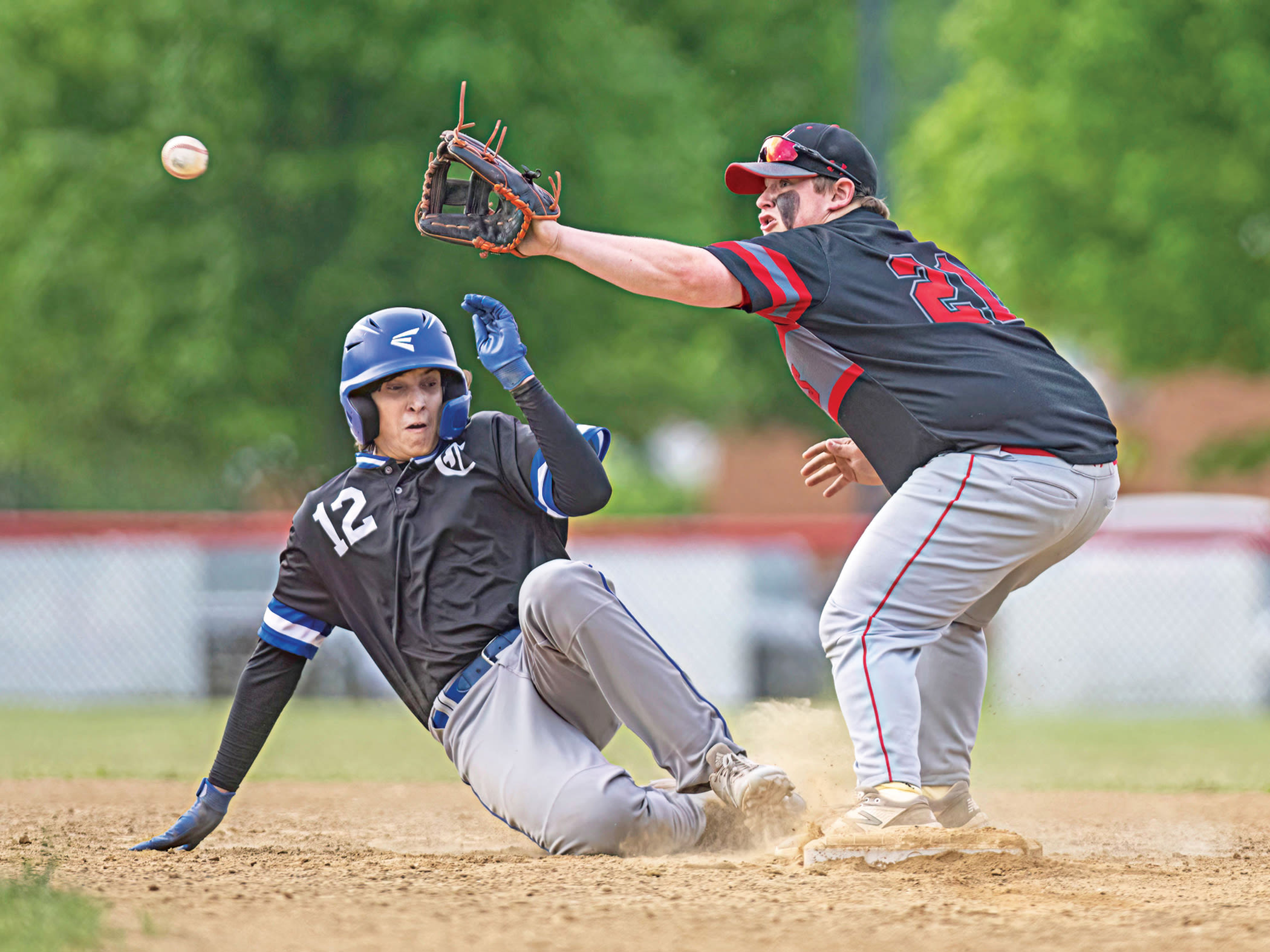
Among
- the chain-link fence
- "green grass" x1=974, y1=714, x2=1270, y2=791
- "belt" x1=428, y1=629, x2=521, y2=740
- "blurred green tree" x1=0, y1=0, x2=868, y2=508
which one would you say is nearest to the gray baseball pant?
"belt" x1=428, y1=629, x2=521, y2=740

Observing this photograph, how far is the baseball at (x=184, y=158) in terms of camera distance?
616cm

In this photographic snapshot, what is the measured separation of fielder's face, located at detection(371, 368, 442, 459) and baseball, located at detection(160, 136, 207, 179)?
1.82 metres

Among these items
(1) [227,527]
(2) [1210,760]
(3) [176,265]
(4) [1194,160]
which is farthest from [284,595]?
(4) [1194,160]

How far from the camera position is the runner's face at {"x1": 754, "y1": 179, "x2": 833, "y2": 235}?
4.55 m

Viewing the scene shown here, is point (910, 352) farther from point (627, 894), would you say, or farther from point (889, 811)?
point (627, 894)

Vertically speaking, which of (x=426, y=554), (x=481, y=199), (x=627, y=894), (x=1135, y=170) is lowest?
(x=627, y=894)

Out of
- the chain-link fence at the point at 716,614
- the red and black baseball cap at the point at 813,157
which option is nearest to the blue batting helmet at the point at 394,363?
the red and black baseball cap at the point at 813,157

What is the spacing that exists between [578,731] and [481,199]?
1560mm

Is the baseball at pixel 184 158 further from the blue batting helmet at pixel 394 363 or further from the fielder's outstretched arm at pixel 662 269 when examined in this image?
the fielder's outstretched arm at pixel 662 269

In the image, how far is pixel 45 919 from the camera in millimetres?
3086

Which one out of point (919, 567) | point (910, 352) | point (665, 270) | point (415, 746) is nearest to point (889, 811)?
point (919, 567)

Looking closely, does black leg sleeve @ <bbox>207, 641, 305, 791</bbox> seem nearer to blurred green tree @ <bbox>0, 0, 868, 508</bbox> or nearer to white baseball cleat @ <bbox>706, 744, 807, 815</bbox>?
white baseball cleat @ <bbox>706, 744, 807, 815</bbox>

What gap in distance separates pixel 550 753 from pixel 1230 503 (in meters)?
16.0

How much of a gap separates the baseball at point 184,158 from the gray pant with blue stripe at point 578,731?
2.65 meters
